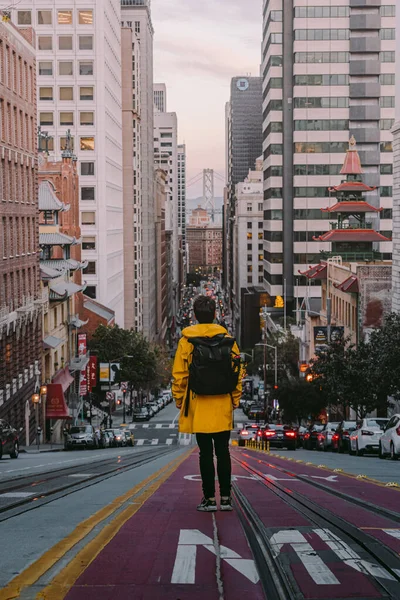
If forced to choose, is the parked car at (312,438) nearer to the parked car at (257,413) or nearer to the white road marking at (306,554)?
the white road marking at (306,554)

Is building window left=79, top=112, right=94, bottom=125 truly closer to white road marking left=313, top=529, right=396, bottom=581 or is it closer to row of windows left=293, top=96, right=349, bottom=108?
row of windows left=293, top=96, right=349, bottom=108

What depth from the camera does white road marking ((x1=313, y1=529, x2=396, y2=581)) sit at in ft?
22.1

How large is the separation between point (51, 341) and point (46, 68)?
144 feet

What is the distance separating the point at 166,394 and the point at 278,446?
8269 cm

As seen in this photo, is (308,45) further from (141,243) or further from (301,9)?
(141,243)

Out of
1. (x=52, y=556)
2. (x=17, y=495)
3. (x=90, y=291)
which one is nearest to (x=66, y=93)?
(x=90, y=291)

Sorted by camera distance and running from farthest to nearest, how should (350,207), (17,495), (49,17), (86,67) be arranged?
(86,67) → (49,17) → (350,207) → (17,495)

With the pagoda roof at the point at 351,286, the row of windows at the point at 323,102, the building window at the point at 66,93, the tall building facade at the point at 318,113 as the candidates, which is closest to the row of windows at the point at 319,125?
the tall building facade at the point at 318,113

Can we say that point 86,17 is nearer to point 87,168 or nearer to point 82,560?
point 87,168

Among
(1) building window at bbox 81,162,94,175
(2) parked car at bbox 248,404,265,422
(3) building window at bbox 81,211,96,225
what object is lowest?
(2) parked car at bbox 248,404,265,422

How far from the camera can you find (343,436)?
1368 inches

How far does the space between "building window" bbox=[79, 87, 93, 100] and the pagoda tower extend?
28.3m

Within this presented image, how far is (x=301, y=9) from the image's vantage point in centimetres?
11456

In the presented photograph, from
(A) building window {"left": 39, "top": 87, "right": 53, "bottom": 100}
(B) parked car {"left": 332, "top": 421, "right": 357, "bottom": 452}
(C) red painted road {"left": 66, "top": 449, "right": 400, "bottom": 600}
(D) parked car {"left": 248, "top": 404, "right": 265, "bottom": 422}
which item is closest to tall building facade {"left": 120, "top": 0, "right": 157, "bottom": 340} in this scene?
(A) building window {"left": 39, "top": 87, "right": 53, "bottom": 100}
